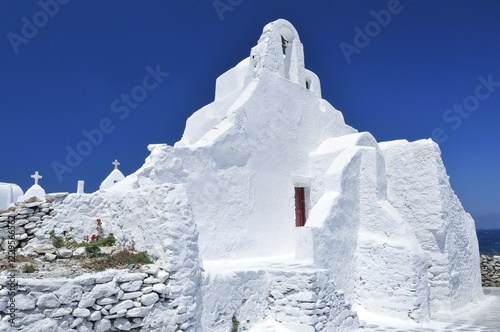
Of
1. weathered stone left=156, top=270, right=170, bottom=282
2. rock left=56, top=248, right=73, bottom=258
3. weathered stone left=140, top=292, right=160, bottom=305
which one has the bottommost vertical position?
weathered stone left=140, top=292, right=160, bottom=305

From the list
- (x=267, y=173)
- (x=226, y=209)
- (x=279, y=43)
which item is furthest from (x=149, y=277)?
(x=279, y=43)

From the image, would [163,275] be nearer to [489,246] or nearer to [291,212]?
[291,212]

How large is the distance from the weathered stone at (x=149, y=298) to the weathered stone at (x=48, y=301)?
3.41 ft

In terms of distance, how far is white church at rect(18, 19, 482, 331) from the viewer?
768cm

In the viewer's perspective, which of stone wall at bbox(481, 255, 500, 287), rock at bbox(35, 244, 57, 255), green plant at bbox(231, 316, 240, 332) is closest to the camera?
rock at bbox(35, 244, 57, 255)

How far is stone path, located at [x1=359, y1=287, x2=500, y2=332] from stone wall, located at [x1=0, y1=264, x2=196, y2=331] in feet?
16.3

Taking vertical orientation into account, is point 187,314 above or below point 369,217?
below

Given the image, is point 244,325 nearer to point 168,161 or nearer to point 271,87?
point 168,161

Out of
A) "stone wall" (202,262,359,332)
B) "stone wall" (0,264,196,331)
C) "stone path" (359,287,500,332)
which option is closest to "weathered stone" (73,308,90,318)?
"stone wall" (0,264,196,331)

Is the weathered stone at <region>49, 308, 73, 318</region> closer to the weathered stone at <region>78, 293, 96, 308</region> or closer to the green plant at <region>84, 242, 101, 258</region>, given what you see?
the weathered stone at <region>78, 293, 96, 308</region>

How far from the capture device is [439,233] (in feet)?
38.4

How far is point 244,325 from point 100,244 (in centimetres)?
290

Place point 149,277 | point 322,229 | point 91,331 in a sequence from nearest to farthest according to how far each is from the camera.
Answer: point 91,331 < point 149,277 < point 322,229

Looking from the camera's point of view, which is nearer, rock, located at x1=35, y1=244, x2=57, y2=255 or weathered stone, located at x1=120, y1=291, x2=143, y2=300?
A: weathered stone, located at x1=120, y1=291, x2=143, y2=300
